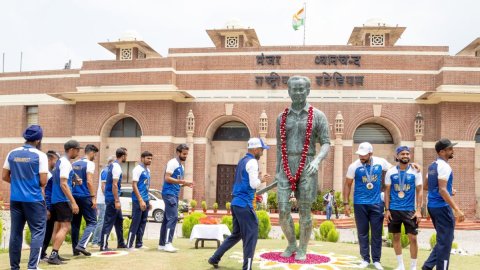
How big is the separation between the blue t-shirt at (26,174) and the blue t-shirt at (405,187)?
16.6 feet

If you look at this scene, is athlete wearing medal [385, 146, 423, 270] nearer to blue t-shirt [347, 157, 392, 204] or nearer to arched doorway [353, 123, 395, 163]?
blue t-shirt [347, 157, 392, 204]

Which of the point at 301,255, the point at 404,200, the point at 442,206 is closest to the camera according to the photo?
the point at 442,206

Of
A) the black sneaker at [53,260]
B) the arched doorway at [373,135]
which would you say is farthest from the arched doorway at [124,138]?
the black sneaker at [53,260]

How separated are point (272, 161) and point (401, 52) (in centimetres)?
831

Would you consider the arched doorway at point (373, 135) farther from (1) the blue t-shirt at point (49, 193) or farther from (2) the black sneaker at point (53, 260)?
(2) the black sneaker at point (53, 260)

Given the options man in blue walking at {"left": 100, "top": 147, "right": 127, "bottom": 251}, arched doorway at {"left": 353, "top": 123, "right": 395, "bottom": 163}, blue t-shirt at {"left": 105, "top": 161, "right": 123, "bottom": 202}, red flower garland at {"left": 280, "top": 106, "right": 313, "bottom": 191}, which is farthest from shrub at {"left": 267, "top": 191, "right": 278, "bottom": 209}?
red flower garland at {"left": 280, "top": 106, "right": 313, "bottom": 191}

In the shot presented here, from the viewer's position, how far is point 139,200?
9.02 m

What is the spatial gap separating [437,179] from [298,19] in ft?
72.5

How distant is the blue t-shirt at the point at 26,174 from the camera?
254 inches

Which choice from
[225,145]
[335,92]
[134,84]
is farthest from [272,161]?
[134,84]

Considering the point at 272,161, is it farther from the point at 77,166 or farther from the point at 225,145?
the point at 77,166

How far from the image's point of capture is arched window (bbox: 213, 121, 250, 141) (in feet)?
83.3

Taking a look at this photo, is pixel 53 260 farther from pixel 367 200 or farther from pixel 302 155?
pixel 367 200

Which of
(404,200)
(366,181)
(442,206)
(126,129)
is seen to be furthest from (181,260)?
(126,129)
